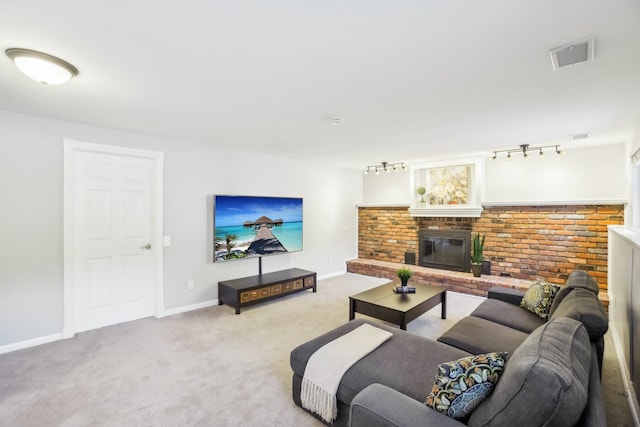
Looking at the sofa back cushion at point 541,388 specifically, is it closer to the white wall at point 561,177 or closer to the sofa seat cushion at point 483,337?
the sofa seat cushion at point 483,337

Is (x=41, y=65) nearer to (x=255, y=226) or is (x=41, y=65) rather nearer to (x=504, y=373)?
(x=504, y=373)

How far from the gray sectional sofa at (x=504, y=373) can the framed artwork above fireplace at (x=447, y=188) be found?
111 inches

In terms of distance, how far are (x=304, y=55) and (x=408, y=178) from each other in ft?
16.0

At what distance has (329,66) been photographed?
202 centimetres

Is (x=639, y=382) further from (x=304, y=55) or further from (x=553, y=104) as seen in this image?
(x=304, y=55)

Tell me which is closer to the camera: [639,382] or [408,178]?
[639,382]

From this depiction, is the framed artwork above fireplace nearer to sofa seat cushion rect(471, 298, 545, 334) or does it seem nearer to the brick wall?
the brick wall

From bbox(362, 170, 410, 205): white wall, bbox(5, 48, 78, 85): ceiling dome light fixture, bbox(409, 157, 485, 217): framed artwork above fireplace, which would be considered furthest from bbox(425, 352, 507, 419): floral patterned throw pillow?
bbox(362, 170, 410, 205): white wall

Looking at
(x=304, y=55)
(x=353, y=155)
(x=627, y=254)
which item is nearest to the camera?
(x=304, y=55)

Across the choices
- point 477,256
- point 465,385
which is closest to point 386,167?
point 477,256

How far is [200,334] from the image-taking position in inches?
133

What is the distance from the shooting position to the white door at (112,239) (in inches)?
135

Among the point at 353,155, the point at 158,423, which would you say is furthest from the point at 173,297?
the point at 353,155

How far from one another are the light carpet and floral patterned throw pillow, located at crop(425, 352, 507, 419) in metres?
0.35
